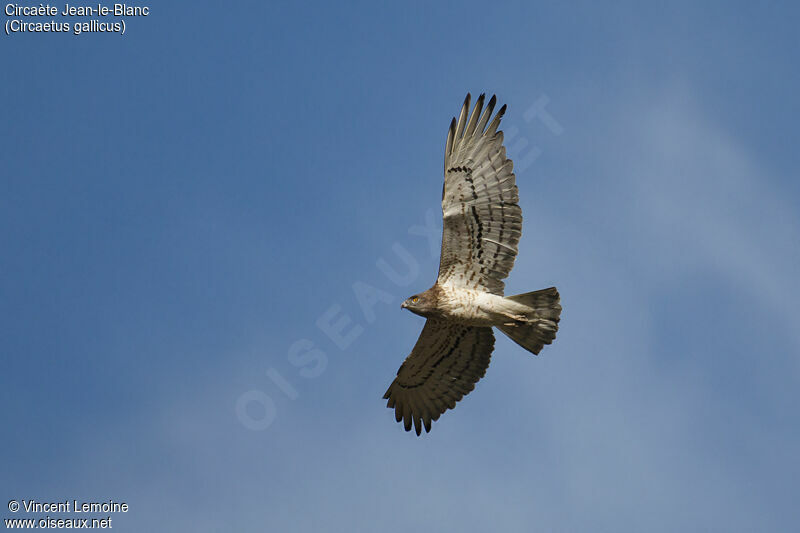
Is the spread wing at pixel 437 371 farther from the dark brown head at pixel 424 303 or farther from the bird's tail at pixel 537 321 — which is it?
the bird's tail at pixel 537 321

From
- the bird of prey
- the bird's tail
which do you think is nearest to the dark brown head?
the bird of prey

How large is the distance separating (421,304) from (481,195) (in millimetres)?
2062

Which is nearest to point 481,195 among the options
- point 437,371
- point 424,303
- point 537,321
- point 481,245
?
point 481,245

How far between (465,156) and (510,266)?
6.34ft

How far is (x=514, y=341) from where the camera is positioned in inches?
683

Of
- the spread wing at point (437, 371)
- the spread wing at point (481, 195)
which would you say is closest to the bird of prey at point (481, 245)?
the spread wing at point (481, 195)

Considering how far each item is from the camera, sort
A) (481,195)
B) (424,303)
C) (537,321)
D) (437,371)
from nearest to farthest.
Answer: (481,195)
(537,321)
(424,303)
(437,371)

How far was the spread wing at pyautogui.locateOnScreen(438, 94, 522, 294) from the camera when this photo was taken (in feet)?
54.9

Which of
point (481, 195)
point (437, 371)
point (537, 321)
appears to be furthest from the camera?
point (437, 371)

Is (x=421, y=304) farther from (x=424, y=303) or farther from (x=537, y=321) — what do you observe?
(x=537, y=321)

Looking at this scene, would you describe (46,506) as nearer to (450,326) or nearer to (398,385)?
(398,385)

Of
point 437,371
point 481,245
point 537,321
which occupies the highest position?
point 481,245

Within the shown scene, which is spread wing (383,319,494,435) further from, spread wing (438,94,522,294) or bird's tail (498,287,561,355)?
spread wing (438,94,522,294)

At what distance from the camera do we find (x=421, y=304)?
677 inches
